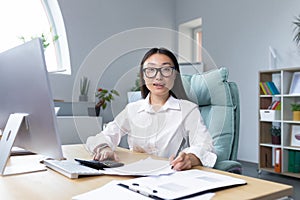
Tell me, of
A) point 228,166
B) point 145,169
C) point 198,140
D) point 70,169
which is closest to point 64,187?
point 70,169

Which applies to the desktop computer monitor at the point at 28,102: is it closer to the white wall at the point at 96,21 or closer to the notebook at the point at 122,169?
the notebook at the point at 122,169

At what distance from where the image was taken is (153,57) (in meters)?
0.97

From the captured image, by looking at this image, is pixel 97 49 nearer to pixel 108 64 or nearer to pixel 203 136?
pixel 108 64

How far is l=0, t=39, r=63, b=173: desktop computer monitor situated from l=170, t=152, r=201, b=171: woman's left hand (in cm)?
34

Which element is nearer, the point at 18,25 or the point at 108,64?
the point at 108,64

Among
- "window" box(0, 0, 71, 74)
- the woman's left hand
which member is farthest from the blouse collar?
"window" box(0, 0, 71, 74)

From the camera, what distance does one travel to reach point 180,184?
757 millimetres

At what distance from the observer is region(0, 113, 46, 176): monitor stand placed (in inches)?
37.9

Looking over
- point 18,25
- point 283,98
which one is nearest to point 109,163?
point 283,98

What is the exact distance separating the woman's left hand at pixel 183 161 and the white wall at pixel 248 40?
3.08 metres

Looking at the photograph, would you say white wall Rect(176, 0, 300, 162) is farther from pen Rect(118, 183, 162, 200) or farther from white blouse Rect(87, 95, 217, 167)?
pen Rect(118, 183, 162, 200)

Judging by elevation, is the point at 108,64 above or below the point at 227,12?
below

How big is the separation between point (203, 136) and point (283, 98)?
108 inches

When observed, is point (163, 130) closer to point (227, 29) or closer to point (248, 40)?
point (248, 40)
